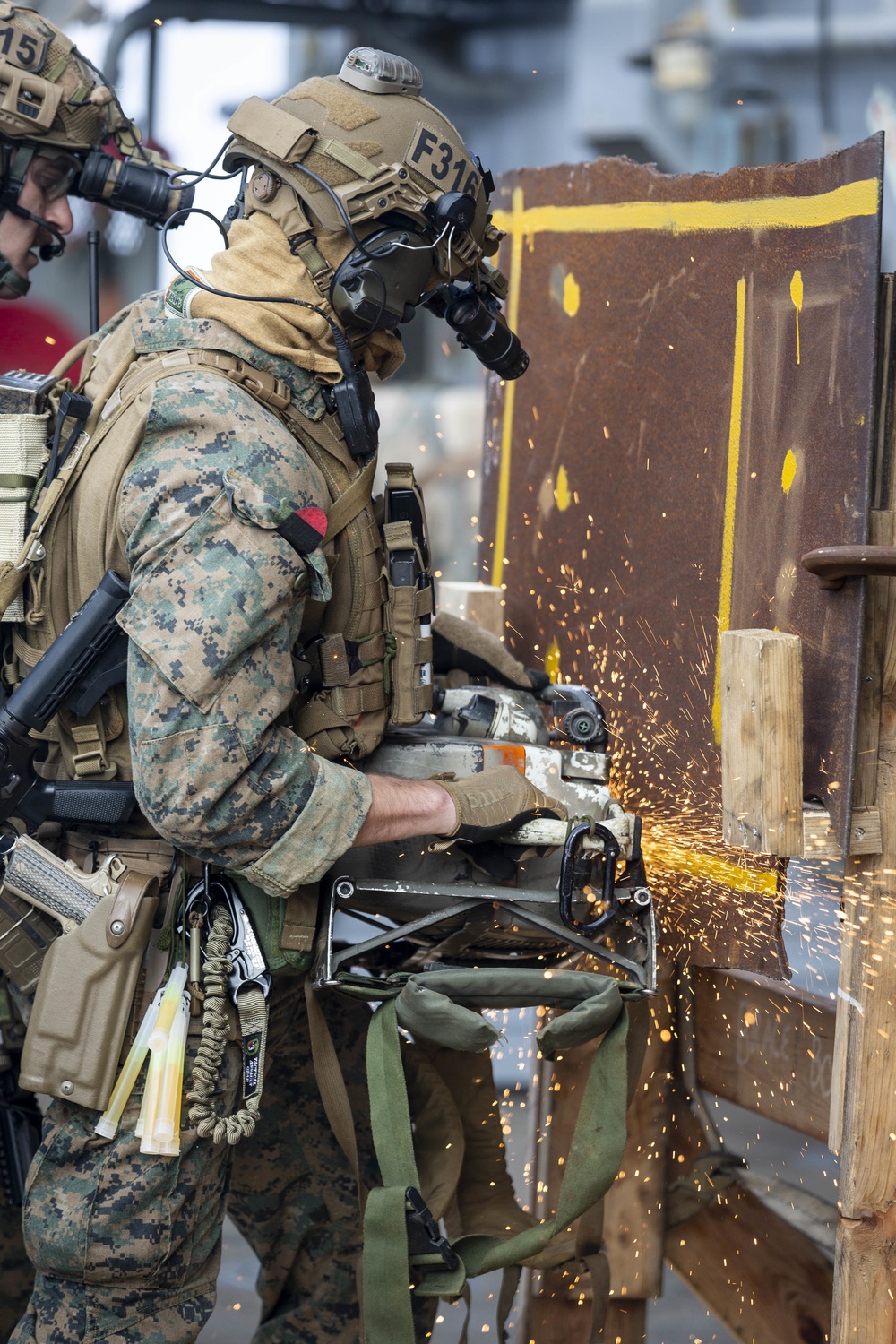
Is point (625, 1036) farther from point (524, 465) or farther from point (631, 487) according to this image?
point (524, 465)

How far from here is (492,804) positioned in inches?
93.4

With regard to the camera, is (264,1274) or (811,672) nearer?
(811,672)

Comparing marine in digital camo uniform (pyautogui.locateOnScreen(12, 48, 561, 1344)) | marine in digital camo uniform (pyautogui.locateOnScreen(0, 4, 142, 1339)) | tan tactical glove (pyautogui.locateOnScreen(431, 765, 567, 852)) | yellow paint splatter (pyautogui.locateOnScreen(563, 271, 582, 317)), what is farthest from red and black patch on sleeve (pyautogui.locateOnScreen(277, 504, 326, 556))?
marine in digital camo uniform (pyautogui.locateOnScreen(0, 4, 142, 1339))

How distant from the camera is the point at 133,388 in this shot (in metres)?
2.29

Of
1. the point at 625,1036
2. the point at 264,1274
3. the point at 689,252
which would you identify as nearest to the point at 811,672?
the point at 625,1036

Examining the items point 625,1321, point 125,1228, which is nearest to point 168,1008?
point 125,1228

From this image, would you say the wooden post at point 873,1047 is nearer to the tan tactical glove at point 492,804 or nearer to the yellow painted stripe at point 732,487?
the yellow painted stripe at point 732,487

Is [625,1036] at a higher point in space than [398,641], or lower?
lower

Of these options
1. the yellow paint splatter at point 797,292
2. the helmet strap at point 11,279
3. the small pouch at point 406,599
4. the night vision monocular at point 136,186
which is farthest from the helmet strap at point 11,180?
the yellow paint splatter at point 797,292

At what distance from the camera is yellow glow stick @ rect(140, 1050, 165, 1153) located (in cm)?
223

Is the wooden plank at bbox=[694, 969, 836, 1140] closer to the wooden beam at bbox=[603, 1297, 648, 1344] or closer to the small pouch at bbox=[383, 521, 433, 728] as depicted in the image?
the wooden beam at bbox=[603, 1297, 648, 1344]

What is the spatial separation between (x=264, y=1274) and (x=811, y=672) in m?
1.76

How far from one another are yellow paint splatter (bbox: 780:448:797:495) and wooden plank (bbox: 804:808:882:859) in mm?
615

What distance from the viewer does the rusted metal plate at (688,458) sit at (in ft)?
7.80
